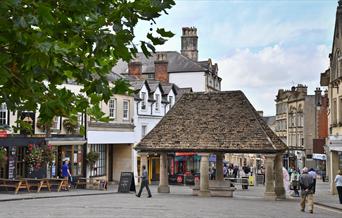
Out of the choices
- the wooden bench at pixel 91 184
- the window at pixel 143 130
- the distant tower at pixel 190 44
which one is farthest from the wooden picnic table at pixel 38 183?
the distant tower at pixel 190 44

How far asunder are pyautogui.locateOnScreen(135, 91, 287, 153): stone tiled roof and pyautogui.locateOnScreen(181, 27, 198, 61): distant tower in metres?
36.8

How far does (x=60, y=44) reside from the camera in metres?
4.95

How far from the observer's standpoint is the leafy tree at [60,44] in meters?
5.02

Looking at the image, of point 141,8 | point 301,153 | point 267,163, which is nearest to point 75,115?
point 141,8

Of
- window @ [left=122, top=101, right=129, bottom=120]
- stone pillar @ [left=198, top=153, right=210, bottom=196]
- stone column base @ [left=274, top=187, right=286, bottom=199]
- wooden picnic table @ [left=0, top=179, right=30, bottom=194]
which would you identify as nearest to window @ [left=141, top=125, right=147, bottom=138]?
window @ [left=122, top=101, right=129, bottom=120]

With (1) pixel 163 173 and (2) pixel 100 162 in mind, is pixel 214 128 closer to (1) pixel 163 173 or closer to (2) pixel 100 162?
(1) pixel 163 173

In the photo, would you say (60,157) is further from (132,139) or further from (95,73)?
(95,73)

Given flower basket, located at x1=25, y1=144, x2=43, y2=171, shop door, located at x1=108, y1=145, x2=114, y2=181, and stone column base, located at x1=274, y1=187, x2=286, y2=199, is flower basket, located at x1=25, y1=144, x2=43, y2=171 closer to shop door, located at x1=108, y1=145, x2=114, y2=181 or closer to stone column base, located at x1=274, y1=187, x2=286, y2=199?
shop door, located at x1=108, y1=145, x2=114, y2=181

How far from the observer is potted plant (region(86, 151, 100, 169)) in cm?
3988

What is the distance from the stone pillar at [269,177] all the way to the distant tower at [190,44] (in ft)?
139

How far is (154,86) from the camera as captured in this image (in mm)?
50812

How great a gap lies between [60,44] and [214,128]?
2789 cm

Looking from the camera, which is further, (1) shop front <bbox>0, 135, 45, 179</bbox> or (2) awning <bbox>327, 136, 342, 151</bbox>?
(2) awning <bbox>327, 136, 342, 151</bbox>

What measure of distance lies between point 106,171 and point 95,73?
39.2 meters
